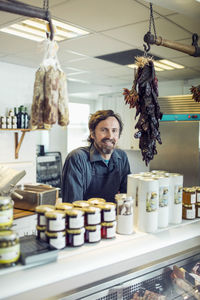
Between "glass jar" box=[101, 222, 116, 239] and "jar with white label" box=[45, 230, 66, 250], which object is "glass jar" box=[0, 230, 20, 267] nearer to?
"jar with white label" box=[45, 230, 66, 250]

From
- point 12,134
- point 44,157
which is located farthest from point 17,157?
point 44,157

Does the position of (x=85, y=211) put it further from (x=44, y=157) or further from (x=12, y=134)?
(x=44, y=157)

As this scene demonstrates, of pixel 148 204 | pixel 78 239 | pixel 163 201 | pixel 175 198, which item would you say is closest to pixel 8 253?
pixel 78 239

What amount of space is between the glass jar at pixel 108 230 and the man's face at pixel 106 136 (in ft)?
3.72

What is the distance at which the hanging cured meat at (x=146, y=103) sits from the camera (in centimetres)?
194

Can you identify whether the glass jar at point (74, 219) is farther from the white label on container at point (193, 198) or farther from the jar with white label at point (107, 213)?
the white label on container at point (193, 198)

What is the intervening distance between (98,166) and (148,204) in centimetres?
102

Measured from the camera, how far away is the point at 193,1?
2.23 metres

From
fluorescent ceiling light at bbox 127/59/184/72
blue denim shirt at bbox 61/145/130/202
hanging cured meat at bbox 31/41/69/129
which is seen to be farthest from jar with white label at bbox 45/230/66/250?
fluorescent ceiling light at bbox 127/59/184/72

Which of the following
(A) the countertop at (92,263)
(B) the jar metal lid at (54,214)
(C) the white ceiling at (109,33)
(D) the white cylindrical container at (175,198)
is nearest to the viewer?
(A) the countertop at (92,263)

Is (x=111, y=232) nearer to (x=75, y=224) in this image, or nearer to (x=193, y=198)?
(x=75, y=224)

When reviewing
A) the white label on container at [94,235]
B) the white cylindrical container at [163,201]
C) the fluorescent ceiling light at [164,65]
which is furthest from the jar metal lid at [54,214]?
the fluorescent ceiling light at [164,65]

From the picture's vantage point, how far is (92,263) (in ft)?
4.59

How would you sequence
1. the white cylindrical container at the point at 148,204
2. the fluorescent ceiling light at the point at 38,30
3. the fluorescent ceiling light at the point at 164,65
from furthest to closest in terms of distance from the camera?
the fluorescent ceiling light at the point at 164,65 → the fluorescent ceiling light at the point at 38,30 → the white cylindrical container at the point at 148,204
